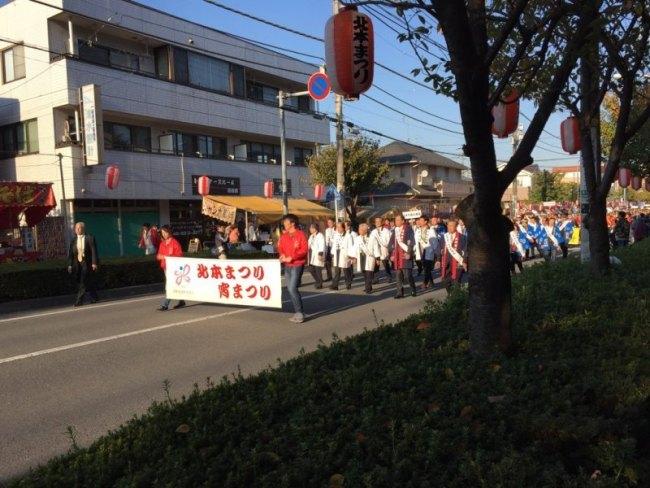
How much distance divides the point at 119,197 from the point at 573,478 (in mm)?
22112

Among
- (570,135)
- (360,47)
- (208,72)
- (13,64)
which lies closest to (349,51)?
(360,47)

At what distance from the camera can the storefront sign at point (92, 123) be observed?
20.0 m

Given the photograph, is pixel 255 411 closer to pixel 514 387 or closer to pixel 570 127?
pixel 514 387

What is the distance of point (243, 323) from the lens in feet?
31.7

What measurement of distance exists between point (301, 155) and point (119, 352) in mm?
27637

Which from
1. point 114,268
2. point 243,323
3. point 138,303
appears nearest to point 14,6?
point 114,268

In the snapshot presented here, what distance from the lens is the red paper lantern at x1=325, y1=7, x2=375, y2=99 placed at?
27.7 ft

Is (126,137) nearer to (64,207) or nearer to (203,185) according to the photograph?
(203,185)

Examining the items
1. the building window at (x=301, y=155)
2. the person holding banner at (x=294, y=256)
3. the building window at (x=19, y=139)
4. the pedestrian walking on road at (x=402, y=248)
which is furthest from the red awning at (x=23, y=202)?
the building window at (x=301, y=155)

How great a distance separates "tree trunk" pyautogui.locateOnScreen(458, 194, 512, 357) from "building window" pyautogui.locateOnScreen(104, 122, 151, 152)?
20752mm

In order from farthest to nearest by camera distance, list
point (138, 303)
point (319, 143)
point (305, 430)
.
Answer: point (319, 143)
point (138, 303)
point (305, 430)

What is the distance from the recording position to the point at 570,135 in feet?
36.8

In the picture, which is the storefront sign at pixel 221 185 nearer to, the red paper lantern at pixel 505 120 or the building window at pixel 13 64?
the building window at pixel 13 64

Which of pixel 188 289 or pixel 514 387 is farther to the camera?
pixel 188 289
